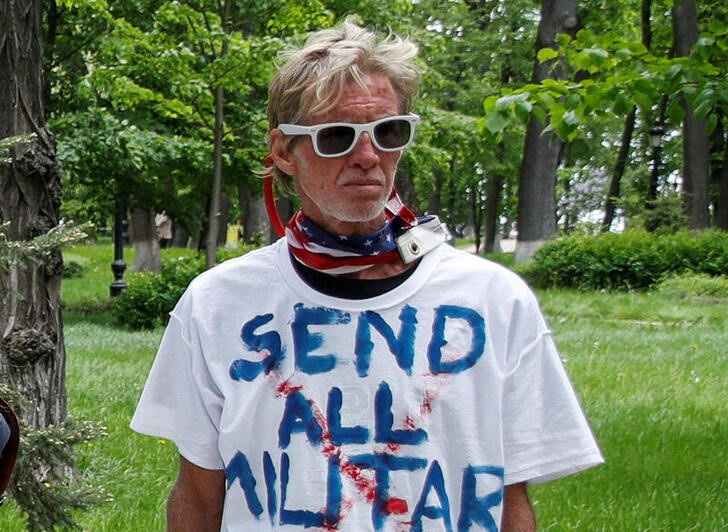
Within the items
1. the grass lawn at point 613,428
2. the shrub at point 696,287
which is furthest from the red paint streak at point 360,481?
the shrub at point 696,287

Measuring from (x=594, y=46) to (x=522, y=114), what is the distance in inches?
31.2

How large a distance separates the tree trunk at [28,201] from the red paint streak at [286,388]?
10.7 ft

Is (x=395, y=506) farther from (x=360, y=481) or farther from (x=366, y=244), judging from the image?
(x=366, y=244)

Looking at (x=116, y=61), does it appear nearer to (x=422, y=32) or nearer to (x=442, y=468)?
(x=422, y=32)

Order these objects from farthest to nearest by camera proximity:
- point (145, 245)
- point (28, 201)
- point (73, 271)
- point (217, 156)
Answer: point (73, 271) < point (145, 245) < point (217, 156) < point (28, 201)

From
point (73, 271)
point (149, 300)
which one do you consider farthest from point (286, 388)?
point (73, 271)

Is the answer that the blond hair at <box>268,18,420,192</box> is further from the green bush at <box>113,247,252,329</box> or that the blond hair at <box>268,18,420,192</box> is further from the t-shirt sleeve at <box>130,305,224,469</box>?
the green bush at <box>113,247,252,329</box>

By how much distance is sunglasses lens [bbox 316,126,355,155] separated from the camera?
2336 millimetres

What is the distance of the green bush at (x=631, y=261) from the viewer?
21141 millimetres

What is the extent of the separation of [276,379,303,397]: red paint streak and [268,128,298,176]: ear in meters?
0.46

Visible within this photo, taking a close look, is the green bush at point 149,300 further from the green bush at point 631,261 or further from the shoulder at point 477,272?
the shoulder at point 477,272

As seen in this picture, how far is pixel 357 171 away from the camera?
2.34m

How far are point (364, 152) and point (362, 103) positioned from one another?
0.10m

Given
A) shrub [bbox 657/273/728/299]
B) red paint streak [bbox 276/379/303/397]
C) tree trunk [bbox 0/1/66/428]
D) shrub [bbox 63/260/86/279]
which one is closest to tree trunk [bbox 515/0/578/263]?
shrub [bbox 657/273/728/299]
